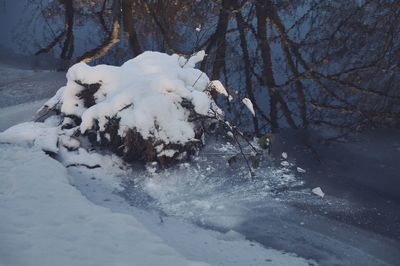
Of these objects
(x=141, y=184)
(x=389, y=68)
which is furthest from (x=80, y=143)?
(x=389, y=68)

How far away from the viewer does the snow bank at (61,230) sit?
2.09 m

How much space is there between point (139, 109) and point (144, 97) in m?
0.14

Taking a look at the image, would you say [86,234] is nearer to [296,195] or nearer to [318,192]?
[296,195]

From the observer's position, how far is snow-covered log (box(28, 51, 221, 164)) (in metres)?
3.46

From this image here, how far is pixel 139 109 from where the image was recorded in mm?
3441

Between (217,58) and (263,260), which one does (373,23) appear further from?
(263,260)

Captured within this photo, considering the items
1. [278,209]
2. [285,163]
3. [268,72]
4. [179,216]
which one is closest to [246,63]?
[268,72]

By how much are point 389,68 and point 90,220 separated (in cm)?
445

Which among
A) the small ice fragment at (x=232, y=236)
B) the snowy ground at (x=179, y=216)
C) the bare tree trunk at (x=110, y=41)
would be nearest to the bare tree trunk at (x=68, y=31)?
the bare tree trunk at (x=110, y=41)

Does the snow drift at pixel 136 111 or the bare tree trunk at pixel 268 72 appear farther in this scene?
the bare tree trunk at pixel 268 72

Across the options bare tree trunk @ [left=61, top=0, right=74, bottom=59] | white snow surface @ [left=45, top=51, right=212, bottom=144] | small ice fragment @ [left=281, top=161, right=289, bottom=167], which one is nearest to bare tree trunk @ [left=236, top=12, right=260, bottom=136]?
small ice fragment @ [left=281, top=161, right=289, bottom=167]

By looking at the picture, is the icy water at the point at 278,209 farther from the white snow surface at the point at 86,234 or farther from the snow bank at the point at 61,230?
the snow bank at the point at 61,230

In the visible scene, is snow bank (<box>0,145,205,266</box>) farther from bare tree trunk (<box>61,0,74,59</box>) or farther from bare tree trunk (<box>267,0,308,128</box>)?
bare tree trunk (<box>61,0,74,59</box>)

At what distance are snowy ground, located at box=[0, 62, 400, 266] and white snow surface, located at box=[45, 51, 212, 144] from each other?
0.35 meters
